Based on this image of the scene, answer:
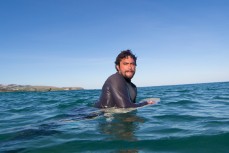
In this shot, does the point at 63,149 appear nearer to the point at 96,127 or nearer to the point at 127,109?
the point at 96,127

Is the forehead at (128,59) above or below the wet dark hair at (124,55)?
below

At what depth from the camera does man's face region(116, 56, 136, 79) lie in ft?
29.9

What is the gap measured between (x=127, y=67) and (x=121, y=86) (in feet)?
3.02

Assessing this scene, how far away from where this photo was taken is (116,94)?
8375 millimetres

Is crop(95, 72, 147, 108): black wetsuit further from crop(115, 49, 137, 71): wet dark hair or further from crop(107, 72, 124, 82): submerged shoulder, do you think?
crop(115, 49, 137, 71): wet dark hair

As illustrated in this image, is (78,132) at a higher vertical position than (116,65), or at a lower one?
lower

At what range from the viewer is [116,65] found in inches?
371

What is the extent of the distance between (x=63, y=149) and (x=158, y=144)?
1.67m

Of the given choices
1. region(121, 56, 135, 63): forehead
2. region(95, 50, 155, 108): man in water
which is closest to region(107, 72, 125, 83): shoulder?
region(95, 50, 155, 108): man in water

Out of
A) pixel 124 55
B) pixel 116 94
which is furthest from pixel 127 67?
pixel 116 94

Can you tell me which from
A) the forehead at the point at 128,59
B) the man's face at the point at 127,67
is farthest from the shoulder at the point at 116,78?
the forehead at the point at 128,59

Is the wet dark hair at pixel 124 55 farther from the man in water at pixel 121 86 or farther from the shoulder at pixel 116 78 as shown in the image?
the shoulder at pixel 116 78

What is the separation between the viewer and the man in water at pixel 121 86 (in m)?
8.35

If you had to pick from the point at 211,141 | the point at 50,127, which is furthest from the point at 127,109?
the point at 211,141
